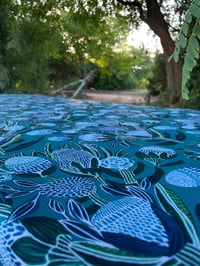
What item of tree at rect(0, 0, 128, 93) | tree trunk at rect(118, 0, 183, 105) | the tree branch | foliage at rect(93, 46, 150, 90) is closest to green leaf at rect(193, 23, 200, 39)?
tree trunk at rect(118, 0, 183, 105)

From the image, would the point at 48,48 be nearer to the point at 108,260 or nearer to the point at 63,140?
the point at 63,140

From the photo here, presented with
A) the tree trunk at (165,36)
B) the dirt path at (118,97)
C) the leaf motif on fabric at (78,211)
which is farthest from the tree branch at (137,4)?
the leaf motif on fabric at (78,211)

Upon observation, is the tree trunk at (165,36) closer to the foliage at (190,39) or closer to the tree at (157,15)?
the tree at (157,15)

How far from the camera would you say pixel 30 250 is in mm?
466

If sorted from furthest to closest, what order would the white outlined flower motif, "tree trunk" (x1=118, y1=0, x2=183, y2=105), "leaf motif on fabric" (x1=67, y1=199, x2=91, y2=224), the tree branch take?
the tree branch, "tree trunk" (x1=118, y1=0, x2=183, y2=105), the white outlined flower motif, "leaf motif on fabric" (x1=67, y1=199, x2=91, y2=224)

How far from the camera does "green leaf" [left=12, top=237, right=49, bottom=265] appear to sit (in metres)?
0.44

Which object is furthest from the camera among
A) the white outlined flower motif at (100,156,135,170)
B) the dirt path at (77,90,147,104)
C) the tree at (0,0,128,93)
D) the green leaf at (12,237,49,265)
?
the dirt path at (77,90,147,104)

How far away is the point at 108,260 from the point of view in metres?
0.44

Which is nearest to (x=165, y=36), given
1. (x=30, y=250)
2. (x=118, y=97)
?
(x=118, y=97)

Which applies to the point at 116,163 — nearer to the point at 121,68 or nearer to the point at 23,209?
the point at 23,209

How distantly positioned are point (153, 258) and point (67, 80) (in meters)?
11.3

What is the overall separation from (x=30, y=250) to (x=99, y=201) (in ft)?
0.63

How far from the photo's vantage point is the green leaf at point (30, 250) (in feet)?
1.46

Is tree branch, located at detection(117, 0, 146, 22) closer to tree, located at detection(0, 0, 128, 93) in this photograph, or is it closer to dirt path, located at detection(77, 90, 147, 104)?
tree, located at detection(0, 0, 128, 93)
